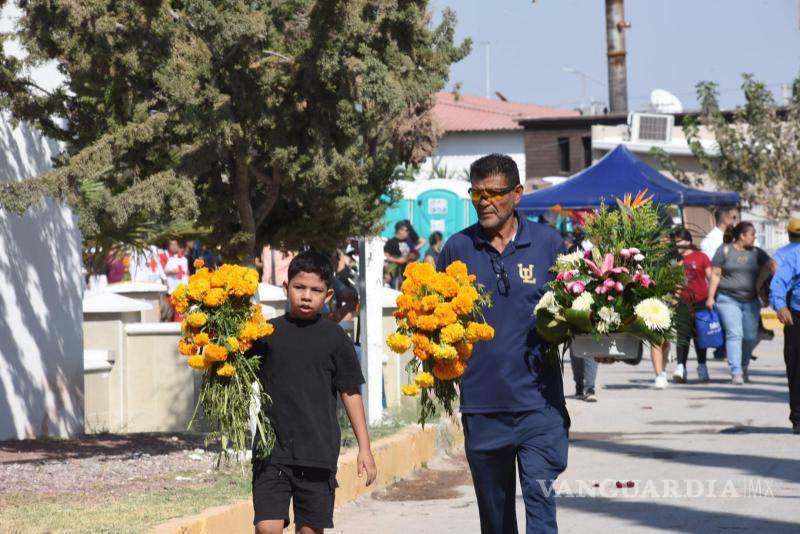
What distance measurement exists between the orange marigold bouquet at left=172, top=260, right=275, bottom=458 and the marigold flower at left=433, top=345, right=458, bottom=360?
0.90 m

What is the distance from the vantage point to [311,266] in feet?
20.4

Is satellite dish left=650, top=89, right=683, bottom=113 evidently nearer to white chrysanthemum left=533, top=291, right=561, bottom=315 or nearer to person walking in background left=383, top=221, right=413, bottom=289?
person walking in background left=383, top=221, right=413, bottom=289

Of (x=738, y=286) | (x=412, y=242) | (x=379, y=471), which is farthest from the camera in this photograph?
(x=412, y=242)

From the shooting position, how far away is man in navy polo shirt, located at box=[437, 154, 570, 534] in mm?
5762

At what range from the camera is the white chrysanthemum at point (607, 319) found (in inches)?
223

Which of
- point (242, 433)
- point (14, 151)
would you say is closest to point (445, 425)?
point (14, 151)

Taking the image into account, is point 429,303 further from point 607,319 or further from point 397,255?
point 397,255

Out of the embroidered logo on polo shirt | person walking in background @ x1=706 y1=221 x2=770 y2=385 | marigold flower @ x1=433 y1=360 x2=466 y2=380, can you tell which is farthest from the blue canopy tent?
marigold flower @ x1=433 y1=360 x2=466 y2=380

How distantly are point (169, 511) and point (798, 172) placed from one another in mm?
30186

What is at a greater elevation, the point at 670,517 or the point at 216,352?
the point at 216,352

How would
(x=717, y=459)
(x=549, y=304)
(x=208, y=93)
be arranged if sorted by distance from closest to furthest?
(x=549, y=304) < (x=208, y=93) < (x=717, y=459)

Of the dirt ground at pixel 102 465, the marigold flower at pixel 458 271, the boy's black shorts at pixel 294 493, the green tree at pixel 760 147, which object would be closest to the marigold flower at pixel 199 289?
the boy's black shorts at pixel 294 493

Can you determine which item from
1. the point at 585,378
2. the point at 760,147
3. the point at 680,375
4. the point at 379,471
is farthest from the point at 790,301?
the point at 760,147

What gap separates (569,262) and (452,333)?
703 millimetres
